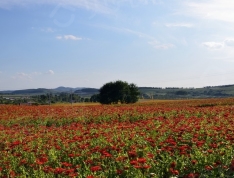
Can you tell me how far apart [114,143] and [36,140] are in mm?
3339

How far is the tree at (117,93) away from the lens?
6612 cm

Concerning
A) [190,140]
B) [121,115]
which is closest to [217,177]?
[190,140]

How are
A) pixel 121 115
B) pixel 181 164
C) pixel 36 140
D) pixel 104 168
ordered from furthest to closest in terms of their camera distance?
pixel 121 115, pixel 36 140, pixel 104 168, pixel 181 164

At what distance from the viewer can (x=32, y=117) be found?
828 inches

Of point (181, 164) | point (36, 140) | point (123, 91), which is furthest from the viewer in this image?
point (123, 91)

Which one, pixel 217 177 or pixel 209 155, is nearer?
pixel 217 177

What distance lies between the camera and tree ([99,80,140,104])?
66.1 metres

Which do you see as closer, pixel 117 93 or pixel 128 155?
pixel 128 155

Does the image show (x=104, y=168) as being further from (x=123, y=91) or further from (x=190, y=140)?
(x=123, y=91)

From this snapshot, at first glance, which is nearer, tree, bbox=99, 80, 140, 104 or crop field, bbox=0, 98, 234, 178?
crop field, bbox=0, 98, 234, 178

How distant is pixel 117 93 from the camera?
66375 mm

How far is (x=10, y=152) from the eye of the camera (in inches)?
383

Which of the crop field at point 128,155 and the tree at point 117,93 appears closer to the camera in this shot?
the crop field at point 128,155

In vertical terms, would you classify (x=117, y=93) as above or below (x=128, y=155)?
above
